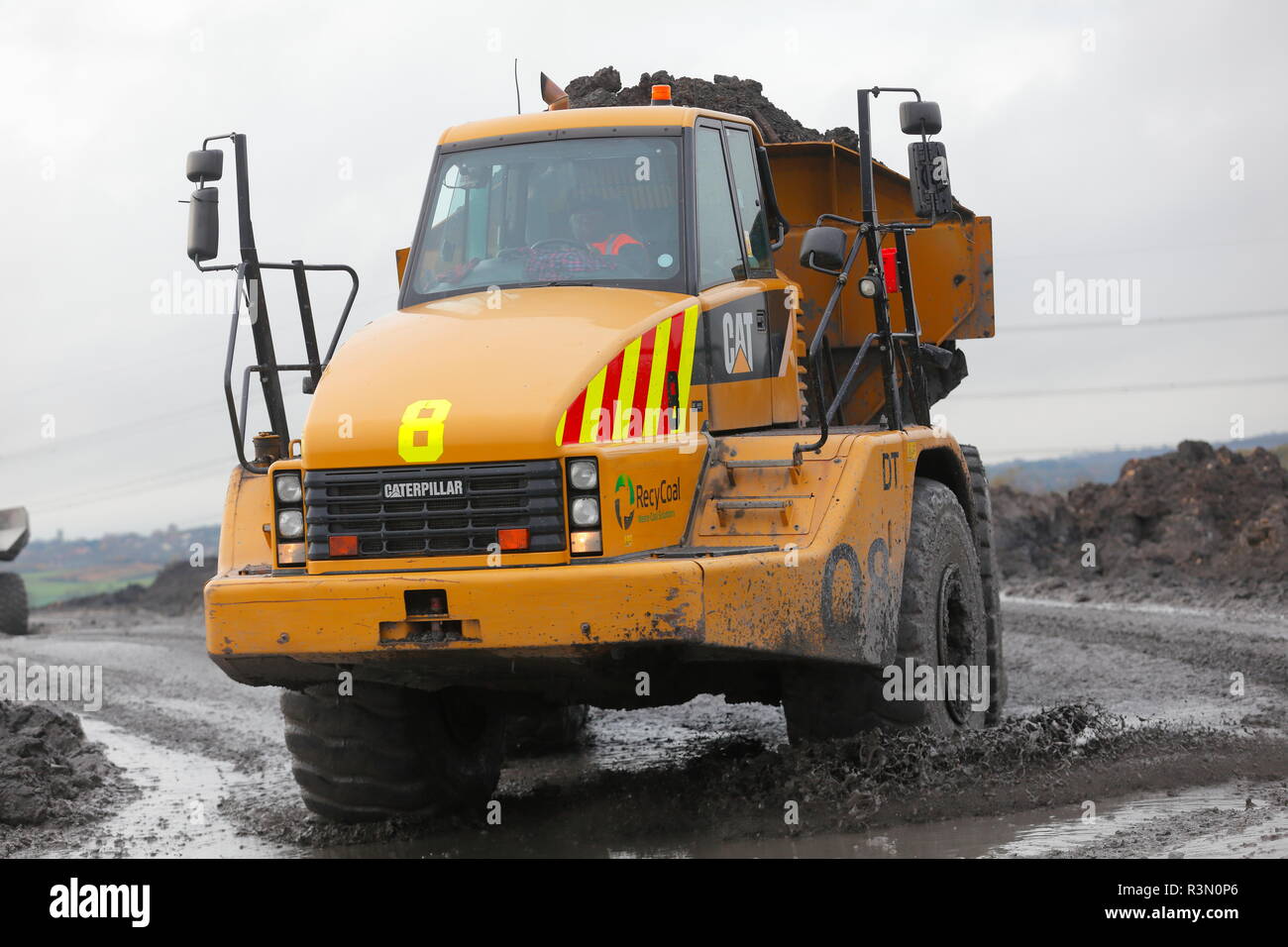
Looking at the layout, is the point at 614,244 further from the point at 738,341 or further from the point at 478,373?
the point at 478,373

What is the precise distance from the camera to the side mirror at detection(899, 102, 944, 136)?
8188 mm

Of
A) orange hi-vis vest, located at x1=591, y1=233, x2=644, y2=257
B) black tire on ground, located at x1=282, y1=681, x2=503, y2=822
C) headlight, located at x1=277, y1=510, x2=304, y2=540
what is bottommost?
black tire on ground, located at x1=282, y1=681, x2=503, y2=822

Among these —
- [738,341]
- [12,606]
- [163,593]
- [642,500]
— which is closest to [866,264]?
[738,341]

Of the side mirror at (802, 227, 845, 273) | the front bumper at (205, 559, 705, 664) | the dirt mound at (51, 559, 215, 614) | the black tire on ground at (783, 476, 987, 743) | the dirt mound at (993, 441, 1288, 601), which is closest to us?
the front bumper at (205, 559, 705, 664)

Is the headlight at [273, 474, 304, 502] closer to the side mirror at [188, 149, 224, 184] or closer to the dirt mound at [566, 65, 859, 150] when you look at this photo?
the side mirror at [188, 149, 224, 184]

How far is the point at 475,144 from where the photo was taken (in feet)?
27.3

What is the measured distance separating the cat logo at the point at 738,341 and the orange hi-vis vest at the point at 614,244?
549 millimetres

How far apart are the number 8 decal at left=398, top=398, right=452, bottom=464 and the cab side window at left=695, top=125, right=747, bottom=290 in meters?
1.64

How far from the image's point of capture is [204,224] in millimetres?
7898

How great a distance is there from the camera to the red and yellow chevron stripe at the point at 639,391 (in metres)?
6.57

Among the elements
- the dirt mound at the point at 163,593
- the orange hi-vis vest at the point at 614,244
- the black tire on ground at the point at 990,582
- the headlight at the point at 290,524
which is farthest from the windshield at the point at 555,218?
the dirt mound at the point at 163,593

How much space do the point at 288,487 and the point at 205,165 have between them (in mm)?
1823

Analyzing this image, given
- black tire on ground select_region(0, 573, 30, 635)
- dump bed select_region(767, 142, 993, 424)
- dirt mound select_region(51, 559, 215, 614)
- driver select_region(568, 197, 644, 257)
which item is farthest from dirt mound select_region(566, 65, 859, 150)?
dirt mound select_region(51, 559, 215, 614)

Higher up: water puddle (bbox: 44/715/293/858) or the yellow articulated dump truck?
the yellow articulated dump truck
